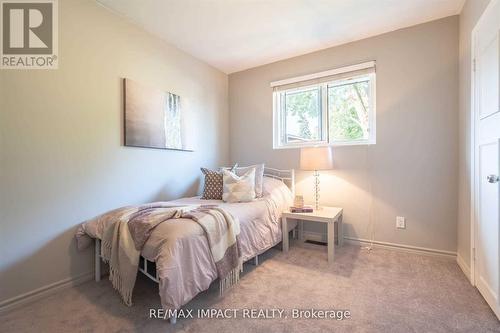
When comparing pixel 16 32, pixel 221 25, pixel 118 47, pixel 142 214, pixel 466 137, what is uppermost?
pixel 221 25

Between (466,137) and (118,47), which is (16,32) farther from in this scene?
(466,137)

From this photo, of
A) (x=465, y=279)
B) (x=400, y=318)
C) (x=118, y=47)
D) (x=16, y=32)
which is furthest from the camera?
(x=118, y=47)

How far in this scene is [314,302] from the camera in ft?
5.43

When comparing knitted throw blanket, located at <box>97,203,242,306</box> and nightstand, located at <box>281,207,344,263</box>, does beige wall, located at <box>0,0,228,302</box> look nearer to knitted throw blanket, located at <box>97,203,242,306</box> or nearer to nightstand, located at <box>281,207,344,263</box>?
knitted throw blanket, located at <box>97,203,242,306</box>

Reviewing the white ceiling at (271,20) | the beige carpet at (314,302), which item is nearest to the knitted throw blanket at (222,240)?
the beige carpet at (314,302)

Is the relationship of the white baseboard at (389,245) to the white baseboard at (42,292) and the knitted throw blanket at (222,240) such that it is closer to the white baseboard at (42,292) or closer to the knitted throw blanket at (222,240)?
the knitted throw blanket at (222,240)

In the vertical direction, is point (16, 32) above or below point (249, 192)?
above

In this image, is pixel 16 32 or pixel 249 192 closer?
pixel 16 32

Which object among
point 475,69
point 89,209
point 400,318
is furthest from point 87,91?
point 475,69

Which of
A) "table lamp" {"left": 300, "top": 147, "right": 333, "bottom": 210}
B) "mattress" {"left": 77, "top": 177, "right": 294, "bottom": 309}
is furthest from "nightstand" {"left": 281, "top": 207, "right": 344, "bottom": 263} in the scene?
"mattress" {"left": 77, "top": 177, "right": 294, "bottom": 309}

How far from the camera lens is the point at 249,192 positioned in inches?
100

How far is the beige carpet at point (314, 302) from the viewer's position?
1417 mm

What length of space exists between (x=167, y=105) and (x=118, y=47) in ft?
2.31

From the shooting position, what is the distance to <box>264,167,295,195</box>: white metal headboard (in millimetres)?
3068
